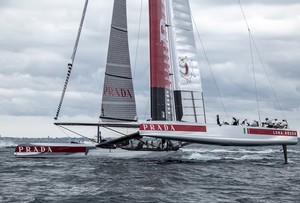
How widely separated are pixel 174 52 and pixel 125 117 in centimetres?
753

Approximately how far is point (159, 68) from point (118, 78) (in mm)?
6617

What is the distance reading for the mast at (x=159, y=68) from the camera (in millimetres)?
25406

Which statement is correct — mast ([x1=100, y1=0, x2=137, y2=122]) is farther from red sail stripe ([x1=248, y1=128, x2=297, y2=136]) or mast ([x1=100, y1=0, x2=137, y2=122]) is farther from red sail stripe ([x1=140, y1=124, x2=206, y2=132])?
red sail stripe ([x1=248, y1=128, x2=297, y2=136])

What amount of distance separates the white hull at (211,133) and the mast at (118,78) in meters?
8.69

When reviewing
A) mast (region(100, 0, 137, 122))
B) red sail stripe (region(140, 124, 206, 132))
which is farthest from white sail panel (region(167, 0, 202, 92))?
mast (region(100, 0, 137, 122))

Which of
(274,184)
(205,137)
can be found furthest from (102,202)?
(205,137)

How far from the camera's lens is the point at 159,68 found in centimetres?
2569

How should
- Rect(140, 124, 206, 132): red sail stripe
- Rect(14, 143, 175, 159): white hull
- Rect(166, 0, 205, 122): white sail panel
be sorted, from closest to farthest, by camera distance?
Rect(140, 124, 206, 132): red sail stripe → Rect(166, 0, 205, 122): white sail panel → Rect(14, 143, 175, 159): white hull

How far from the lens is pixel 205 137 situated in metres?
23.5

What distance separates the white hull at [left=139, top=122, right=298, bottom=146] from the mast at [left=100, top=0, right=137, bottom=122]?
342 inches

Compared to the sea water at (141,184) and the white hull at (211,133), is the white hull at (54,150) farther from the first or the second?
the white hull at (211,133)

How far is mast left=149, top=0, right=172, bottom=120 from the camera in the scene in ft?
83.4

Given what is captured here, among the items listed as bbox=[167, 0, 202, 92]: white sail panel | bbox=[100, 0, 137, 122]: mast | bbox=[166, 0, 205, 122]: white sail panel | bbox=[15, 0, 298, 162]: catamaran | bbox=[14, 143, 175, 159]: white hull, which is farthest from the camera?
bbox=[100, 0, 137, 122]: mast

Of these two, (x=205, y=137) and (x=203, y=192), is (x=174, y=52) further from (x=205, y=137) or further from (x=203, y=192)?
(x=203, y=192)
